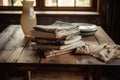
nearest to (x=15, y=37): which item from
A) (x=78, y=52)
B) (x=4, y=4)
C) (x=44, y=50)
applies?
(x=44, y=50)

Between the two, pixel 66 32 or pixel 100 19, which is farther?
pixel 100 19

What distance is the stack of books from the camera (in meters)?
1.80

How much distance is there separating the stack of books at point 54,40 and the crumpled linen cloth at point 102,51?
0.08m

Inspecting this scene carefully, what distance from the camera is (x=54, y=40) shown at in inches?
71.1

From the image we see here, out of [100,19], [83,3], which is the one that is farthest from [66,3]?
[100,19]

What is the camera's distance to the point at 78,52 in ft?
5.89

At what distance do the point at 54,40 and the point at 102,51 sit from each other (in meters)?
0.36

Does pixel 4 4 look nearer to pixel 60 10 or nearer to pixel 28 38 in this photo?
pixel 60 10

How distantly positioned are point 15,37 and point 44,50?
0.54m

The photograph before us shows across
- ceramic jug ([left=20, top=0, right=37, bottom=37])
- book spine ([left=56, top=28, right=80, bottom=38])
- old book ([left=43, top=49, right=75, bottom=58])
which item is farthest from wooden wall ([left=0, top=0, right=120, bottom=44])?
old book ([left=43, top=49, right=75, bottom=58])

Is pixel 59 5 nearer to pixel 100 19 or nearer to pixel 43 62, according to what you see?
pixel 100 19

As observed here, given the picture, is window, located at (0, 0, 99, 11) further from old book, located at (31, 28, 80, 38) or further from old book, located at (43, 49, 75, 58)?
old book, located at (43, 49, 75, 58)

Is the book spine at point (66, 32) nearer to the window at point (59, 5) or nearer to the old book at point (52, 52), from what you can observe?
the old book at point (52, 52)

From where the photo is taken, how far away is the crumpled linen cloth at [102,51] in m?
1.71
